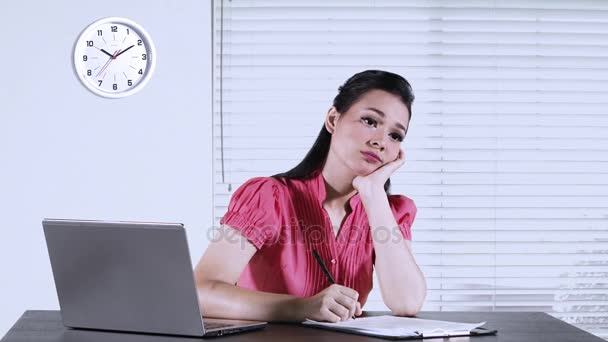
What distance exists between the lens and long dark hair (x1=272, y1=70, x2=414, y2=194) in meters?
2.11

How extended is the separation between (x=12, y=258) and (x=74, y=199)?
0.34 meters

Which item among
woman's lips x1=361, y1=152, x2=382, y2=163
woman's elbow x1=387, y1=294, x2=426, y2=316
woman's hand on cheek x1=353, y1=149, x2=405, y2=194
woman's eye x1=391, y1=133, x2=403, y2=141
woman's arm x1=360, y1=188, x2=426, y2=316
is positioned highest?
woman's eye x1=391, y1=133, x2=403, y2=141

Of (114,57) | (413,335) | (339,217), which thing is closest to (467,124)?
→ (339,217)

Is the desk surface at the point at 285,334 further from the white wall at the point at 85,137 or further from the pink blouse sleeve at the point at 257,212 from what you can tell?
the white wall at the point at 85,137

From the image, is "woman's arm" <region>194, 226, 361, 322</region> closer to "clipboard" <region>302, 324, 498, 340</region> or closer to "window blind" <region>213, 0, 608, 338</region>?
"clipboard" <region>302, 324, 498, 340</region>

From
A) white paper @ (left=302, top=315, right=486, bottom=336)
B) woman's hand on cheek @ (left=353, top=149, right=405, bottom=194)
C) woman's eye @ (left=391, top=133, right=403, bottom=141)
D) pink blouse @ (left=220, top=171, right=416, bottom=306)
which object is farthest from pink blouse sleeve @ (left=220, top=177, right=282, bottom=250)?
white paper @ (left=302, top=315, right=486, bottom=336)

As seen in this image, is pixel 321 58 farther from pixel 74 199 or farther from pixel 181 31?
pixel 74 199

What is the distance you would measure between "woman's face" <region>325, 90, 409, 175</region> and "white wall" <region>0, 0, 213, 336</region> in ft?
4.06

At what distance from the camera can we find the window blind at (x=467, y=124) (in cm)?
329

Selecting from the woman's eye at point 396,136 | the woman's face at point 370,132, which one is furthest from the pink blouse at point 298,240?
the woman's eye at point 396,136

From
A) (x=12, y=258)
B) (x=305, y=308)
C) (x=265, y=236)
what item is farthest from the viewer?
(x=12, y=258)

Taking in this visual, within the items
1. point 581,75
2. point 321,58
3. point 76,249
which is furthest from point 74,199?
point 581,75

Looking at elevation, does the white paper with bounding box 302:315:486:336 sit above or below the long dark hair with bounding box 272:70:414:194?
below

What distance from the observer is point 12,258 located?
318 centimetres
